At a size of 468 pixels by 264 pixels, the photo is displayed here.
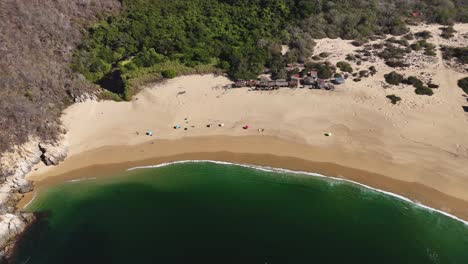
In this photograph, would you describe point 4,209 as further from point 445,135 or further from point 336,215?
point 445,135

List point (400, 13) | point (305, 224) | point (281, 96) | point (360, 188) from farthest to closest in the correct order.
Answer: point (400, 13) → point (281, 96) → point (360, 188) → point (305, 224)

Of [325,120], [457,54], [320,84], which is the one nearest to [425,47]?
[457,54]

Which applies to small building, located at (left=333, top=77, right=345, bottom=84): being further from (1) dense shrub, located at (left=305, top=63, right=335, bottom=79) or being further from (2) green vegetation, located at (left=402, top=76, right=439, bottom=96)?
(2) green vegetation, located at (left=402, top=76, right=439, bottom=96)

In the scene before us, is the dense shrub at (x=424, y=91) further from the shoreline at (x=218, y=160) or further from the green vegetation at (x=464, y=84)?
the shoreline at (x=218, y=160)

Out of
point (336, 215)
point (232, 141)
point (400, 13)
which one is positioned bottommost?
point (336, 215)

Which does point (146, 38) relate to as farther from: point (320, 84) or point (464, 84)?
point (464, 84)

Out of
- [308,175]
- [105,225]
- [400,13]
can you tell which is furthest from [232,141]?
[400,13]
